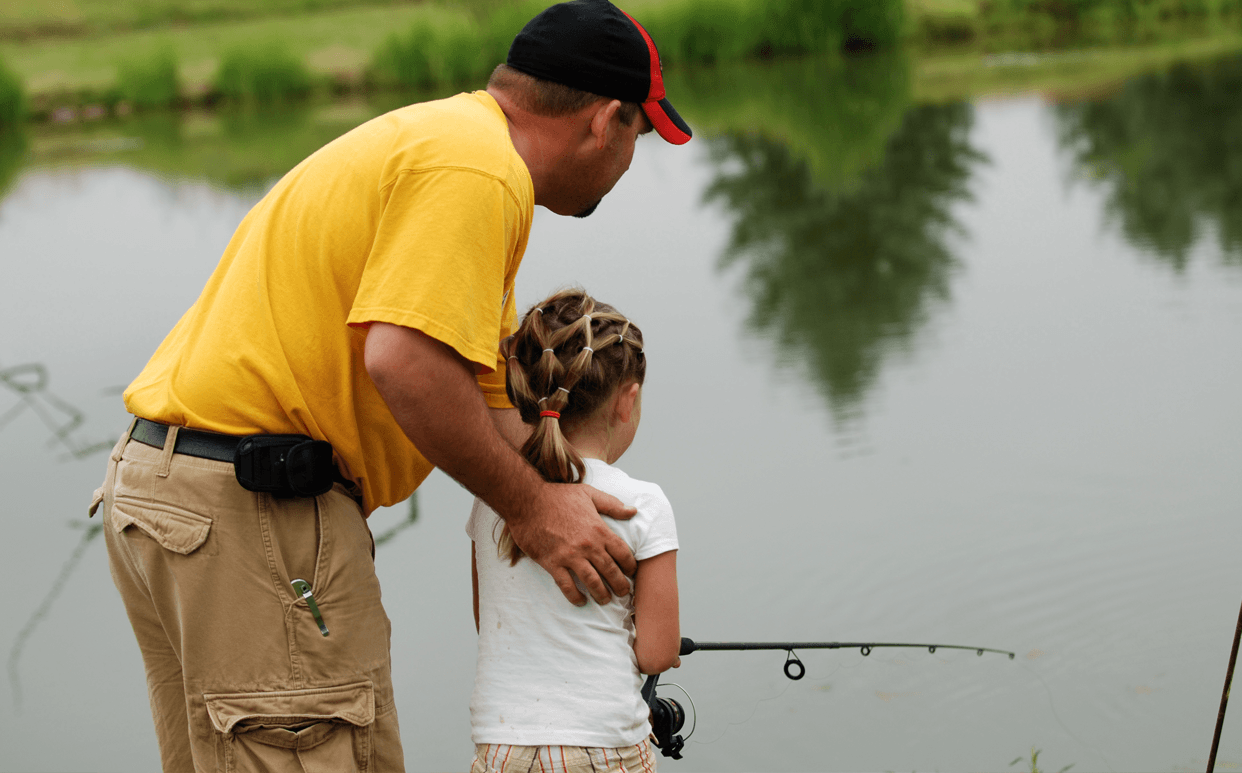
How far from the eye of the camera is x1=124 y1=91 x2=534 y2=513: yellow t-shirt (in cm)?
131

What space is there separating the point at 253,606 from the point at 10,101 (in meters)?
21.6

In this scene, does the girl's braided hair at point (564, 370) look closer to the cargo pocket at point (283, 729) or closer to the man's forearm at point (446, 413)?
the man's forearm at point (446, 413)

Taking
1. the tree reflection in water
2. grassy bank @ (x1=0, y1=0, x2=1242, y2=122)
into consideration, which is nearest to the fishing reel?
the tree reflection in water

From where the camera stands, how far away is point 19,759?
2975 millimetres

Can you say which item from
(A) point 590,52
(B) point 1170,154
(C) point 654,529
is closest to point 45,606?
(C) point 654,529

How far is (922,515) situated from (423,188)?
2.70 metres

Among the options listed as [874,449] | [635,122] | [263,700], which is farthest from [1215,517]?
[263,700]

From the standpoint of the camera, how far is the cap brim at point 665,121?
5.01 ft

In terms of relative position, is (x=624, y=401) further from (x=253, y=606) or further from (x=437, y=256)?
(x=253, y=606)

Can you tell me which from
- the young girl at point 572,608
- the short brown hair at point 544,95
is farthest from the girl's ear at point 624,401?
the short brown hair at point 544,95

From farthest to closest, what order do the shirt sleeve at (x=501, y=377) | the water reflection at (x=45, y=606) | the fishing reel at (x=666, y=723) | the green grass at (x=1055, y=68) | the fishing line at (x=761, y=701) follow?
the green grass at (x=1055, y=68), the water reflection at (x=45, y=606), the fishing line at (x=761, y=701), the fishing reel at (x=666, y=723), the shirt sleeve at (x=501, y=377)

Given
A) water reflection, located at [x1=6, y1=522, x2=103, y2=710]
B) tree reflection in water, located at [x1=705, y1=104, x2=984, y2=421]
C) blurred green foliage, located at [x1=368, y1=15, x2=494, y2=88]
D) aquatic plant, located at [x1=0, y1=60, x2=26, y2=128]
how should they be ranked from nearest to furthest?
water reflection, located at [x1=6, y1=522, x2=103, y2=710] < tree reflection in water, located at [x1=705, y1=104, x2=984, y2=421] < aquatic plant, located at [x1=0, y1=60, x2=26, y2=128] < blurred green foliage, located at [x1=368, y1=15, x2=494, y2=88]

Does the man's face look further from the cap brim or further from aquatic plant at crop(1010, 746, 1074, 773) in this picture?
aquatic plant at crop(1010, 746, 1074, 773)

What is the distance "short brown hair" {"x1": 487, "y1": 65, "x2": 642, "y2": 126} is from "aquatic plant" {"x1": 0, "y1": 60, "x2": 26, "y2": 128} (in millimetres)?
21349
